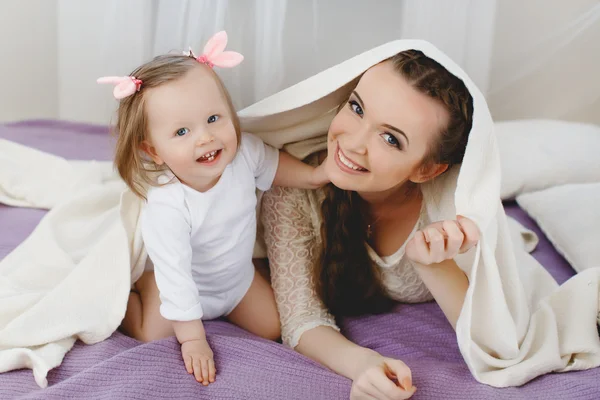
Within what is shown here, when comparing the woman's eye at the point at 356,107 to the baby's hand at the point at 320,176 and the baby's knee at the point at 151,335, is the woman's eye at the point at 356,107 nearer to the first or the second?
the baby's hand at the point at 320,176

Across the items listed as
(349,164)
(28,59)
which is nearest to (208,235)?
(349,164)

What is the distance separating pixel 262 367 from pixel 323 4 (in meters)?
1.10

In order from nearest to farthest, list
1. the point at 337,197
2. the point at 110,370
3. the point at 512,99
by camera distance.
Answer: the point at 110,370, the point at 337,197, the point at 512,99

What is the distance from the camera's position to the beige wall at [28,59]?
87.4 inches

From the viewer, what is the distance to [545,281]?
1337 mm

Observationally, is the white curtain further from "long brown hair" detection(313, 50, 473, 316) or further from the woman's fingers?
the woman's fingers

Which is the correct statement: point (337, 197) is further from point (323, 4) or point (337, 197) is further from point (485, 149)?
point (323, 4)

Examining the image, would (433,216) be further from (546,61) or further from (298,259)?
(546,61)

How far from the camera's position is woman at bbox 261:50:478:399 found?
1036 mm

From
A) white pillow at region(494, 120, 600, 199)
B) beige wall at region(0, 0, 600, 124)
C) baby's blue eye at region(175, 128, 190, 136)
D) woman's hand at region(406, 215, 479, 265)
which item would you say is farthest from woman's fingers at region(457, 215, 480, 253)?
beige wall at region(0, 0, 600, 124)

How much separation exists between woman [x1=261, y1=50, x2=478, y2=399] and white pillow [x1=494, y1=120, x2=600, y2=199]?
0.58m

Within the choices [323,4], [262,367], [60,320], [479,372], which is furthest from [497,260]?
[323,4]

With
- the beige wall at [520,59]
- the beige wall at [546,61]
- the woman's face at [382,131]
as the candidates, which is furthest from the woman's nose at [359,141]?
the beige wall at [546,61]

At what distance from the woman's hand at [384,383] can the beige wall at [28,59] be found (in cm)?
170
